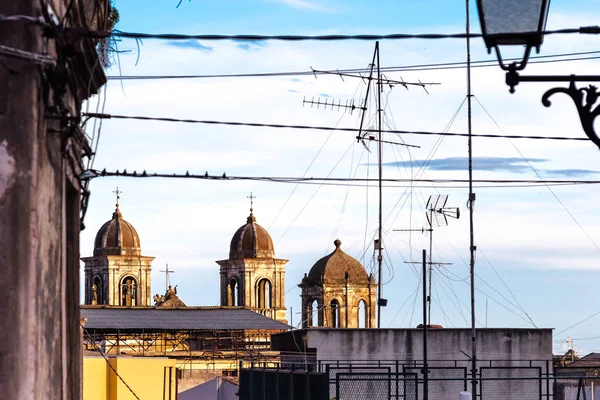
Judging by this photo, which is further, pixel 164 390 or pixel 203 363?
pixel 203 363

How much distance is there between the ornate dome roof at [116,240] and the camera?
96688mm

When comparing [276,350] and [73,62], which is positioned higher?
[73,62]

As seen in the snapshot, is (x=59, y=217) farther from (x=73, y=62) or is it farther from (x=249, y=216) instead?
(x=249, y=216)

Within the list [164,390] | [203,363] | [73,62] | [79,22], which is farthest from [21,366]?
[203,363]

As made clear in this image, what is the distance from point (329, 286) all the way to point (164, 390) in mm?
55679

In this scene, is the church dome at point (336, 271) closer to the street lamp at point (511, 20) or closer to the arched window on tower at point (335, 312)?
the arched window on tower at point (335, 312)

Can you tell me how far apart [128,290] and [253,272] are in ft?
32.5

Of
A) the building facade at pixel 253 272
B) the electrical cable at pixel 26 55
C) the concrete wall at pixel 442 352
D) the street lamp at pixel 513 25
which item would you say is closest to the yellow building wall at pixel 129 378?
the concrete wall at pixel 442 352

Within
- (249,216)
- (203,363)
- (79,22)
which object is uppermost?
(249,216)

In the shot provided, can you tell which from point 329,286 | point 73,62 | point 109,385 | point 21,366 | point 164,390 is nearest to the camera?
point 21,366

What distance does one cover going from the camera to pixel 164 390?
27.2 m

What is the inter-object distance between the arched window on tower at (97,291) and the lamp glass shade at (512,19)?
9125 centimetres

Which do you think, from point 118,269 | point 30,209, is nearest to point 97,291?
point 118,269

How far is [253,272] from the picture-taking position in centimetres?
9675
